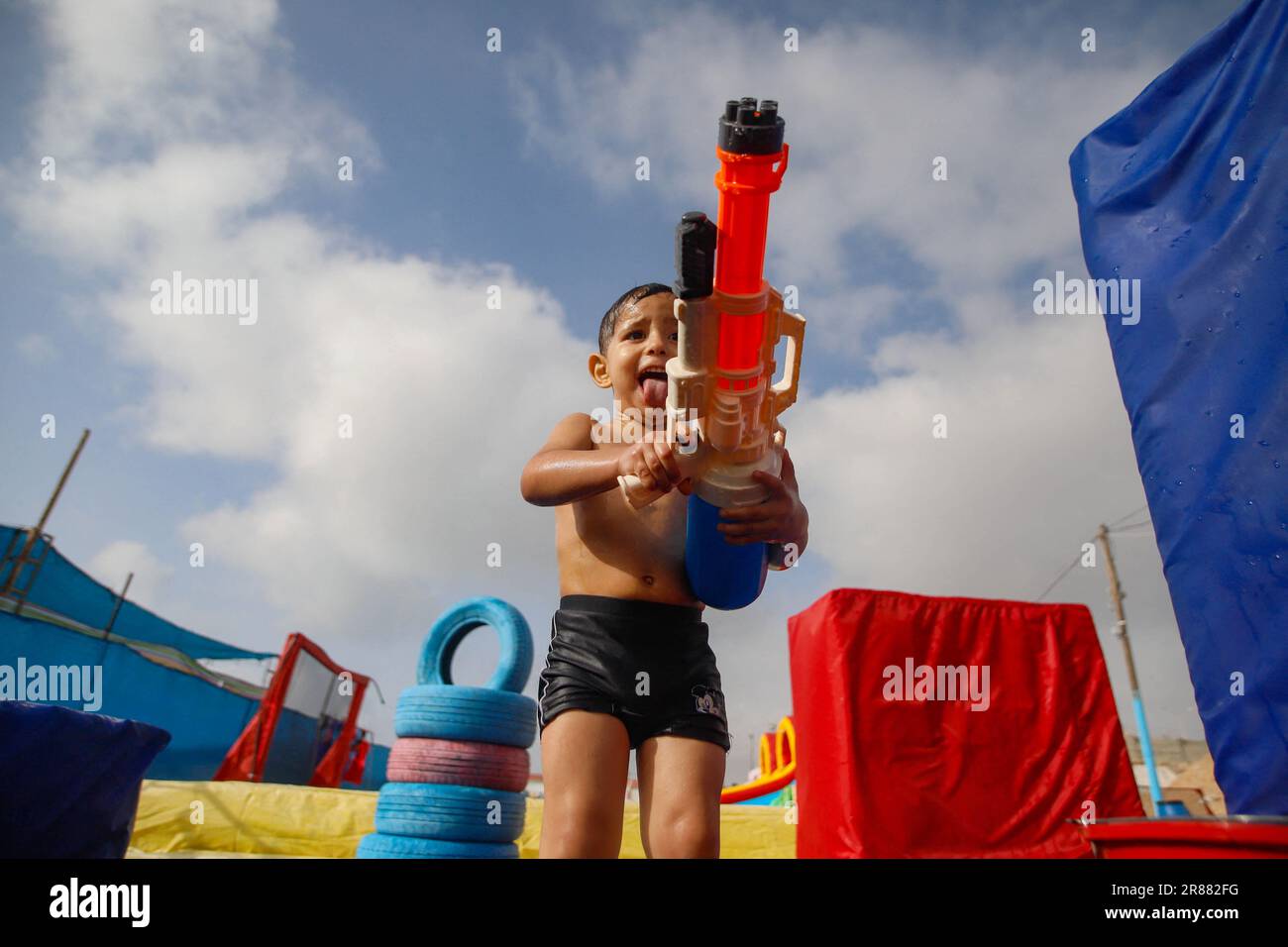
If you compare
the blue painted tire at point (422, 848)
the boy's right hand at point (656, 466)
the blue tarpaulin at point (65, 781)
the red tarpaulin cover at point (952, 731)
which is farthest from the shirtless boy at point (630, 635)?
the red tarpaulin cover at point (952, 731)

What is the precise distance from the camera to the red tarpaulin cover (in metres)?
5.02

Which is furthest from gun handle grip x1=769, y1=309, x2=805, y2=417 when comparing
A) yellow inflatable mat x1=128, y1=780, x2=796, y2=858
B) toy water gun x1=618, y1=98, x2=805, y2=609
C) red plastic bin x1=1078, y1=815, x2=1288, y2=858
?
yellow inflatable mat x1=128, y1=780, x2=796, y2=858

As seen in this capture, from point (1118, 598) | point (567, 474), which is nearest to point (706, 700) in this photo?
point (567, 474)

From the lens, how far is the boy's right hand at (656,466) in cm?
168

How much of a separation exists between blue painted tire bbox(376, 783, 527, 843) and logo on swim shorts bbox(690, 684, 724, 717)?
3.12 metres

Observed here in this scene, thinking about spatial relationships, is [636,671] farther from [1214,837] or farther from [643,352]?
[1214,837]

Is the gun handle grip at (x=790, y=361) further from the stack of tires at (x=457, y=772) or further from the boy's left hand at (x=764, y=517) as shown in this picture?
the stack of tires at (x=457, y=772)

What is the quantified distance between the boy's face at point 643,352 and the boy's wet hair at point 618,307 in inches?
2.1

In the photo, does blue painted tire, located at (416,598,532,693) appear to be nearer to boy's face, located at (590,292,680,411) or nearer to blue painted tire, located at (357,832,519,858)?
blue painted tire, located at (357,832,519,858)

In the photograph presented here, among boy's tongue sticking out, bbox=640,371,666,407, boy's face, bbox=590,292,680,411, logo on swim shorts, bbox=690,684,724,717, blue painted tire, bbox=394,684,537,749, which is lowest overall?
logo on swim shorts, bbox=690,684,724,717

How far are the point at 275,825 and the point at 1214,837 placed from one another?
669cm

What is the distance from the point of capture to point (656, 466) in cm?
169
